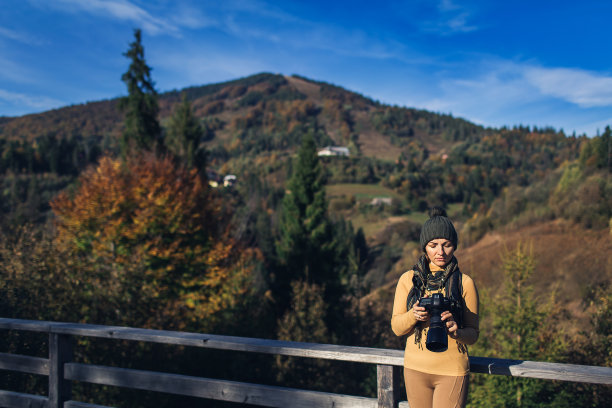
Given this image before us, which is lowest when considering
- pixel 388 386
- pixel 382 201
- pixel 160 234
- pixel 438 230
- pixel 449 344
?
pixel 160 234

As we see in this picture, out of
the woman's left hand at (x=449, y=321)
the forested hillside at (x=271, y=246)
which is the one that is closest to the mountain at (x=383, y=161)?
the forested hillside at (x=271, y=246)

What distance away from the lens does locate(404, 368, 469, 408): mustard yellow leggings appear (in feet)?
7.09

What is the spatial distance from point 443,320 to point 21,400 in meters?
3.16

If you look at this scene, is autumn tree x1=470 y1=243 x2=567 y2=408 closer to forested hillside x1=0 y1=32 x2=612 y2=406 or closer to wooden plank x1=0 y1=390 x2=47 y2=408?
forested hillside x1=0 y1=32 x2=612 y2=406

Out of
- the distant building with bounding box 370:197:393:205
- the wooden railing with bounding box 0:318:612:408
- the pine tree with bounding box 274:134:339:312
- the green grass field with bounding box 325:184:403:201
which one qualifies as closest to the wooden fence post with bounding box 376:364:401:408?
the wooden railing with bounding box 0:318:612:408

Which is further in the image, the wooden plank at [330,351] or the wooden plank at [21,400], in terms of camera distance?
the wooden plank at [21,400]

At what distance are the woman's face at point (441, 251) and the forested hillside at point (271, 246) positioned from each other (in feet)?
13.7

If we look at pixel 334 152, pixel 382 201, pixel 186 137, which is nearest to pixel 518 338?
pixel 186 137

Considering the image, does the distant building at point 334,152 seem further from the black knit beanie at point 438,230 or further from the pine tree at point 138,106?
the black knit beanie at point 438,230

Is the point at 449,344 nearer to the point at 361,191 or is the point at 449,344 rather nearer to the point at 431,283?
the point at 431,283

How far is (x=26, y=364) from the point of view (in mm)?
3275

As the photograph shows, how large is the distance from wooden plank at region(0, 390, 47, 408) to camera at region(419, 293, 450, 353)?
287 cm

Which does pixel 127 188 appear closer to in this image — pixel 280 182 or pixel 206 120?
pixel 280 182

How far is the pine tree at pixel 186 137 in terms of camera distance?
3362 cm
